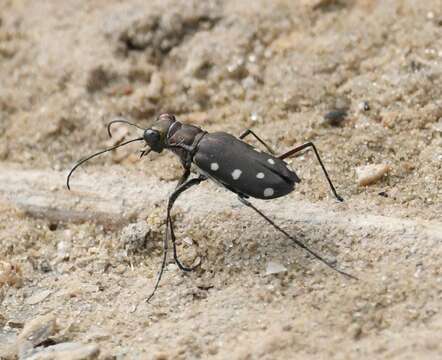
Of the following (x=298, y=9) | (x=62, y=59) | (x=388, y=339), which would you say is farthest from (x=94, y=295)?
(x=298, y=9)

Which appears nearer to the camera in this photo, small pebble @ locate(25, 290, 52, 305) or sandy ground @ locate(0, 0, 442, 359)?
sandy ground @ locate(0, 0, 442, 359)

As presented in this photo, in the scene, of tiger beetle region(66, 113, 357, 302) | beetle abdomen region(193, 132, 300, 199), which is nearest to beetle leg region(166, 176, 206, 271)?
tiger beetle region(66, 113, 357, 302)

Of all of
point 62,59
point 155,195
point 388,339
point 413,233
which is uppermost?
point 62,59

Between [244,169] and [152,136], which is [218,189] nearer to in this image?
[152,136]

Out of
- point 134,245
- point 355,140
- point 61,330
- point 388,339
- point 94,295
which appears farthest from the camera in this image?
point 355,140

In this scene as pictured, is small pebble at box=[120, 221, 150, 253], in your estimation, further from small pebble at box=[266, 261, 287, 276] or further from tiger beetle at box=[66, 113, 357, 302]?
small pebble at box=[266, 261, 287, 276]

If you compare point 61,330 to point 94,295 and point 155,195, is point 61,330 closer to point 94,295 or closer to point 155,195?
point 94,295

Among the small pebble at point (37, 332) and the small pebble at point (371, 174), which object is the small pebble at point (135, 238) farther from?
the small pebble at point (371, 174)

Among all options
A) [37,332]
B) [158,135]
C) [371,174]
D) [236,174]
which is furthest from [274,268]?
[37,332]
